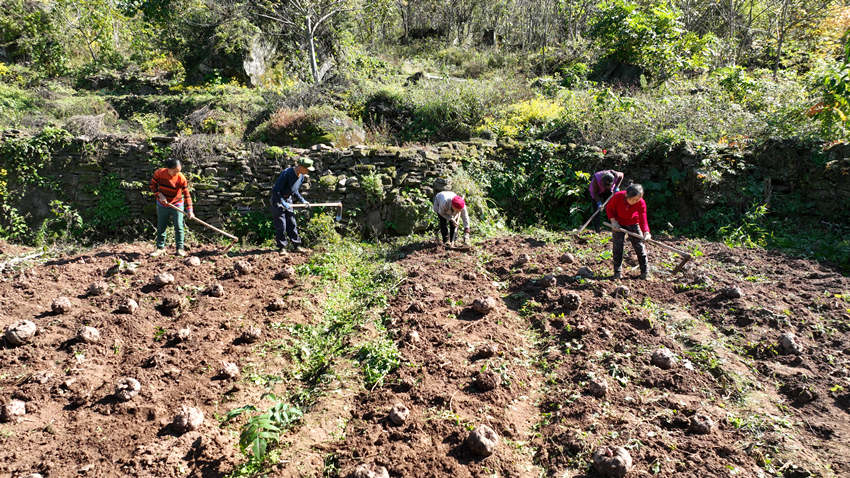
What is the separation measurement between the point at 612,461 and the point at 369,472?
1551 mm

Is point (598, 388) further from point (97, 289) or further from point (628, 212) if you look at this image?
point (97, 289)

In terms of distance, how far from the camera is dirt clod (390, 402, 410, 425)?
3.07 metres

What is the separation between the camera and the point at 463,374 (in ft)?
12.0

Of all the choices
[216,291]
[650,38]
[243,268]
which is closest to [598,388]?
[216,291]

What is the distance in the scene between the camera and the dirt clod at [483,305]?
4.60 m

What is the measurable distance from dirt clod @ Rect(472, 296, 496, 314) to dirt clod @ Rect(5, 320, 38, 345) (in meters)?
4.35

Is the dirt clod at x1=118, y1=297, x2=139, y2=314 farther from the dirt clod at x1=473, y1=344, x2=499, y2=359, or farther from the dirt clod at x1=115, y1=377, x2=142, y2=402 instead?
the dirt clod at x1=473, y1=344, x2=499, y2=359

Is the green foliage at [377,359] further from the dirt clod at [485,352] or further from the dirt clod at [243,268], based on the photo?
the dirt clod at [243,268]

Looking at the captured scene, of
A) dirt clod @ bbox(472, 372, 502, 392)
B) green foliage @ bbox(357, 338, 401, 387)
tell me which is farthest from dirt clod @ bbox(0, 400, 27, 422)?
dirt clod @ bbox(472, 372, 502, 392)

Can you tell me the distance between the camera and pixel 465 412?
3234 millimetres

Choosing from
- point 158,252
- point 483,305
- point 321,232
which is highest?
point 321,232

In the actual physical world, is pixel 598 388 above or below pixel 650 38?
below

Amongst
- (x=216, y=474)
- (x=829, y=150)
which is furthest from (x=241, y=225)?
(x=829, y=150)

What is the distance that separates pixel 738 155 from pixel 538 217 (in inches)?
151
